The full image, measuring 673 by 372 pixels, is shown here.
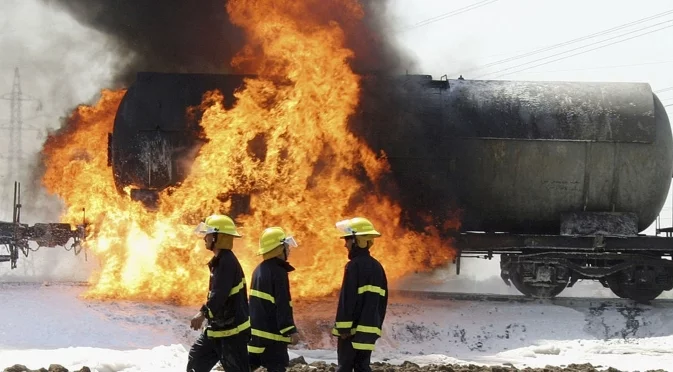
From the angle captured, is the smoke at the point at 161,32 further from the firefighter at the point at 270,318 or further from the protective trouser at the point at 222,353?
the protective trouser at the point at 222,353

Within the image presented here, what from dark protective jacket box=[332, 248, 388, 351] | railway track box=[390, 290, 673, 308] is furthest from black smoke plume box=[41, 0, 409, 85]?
dark protective jacket box=[332, 248, 388, 351]

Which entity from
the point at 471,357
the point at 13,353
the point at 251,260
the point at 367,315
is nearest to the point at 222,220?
the point at 367,315

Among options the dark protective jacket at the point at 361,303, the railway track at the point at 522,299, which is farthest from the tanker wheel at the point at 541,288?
the dark protective jacket at the point at 361,303

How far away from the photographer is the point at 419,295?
17.3 m

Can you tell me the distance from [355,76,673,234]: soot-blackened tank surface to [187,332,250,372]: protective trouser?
8640 mm

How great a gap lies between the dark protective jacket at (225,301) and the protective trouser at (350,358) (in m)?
0.94

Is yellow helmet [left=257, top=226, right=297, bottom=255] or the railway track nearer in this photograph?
yellow helmet [left=257, top=226, right=297, bottom=255]

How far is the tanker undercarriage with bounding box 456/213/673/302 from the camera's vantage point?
16.8m

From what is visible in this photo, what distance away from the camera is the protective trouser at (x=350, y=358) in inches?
331

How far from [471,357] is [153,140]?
720 centimetres

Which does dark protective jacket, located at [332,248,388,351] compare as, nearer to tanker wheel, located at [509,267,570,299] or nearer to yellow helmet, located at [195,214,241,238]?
yellow helmet, located at [195,214,241,238]

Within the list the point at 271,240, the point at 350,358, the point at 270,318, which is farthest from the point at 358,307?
the point at 271,240

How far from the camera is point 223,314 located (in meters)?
8.16

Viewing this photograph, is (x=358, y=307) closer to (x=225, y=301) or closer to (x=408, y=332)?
(x=225, y=301)
